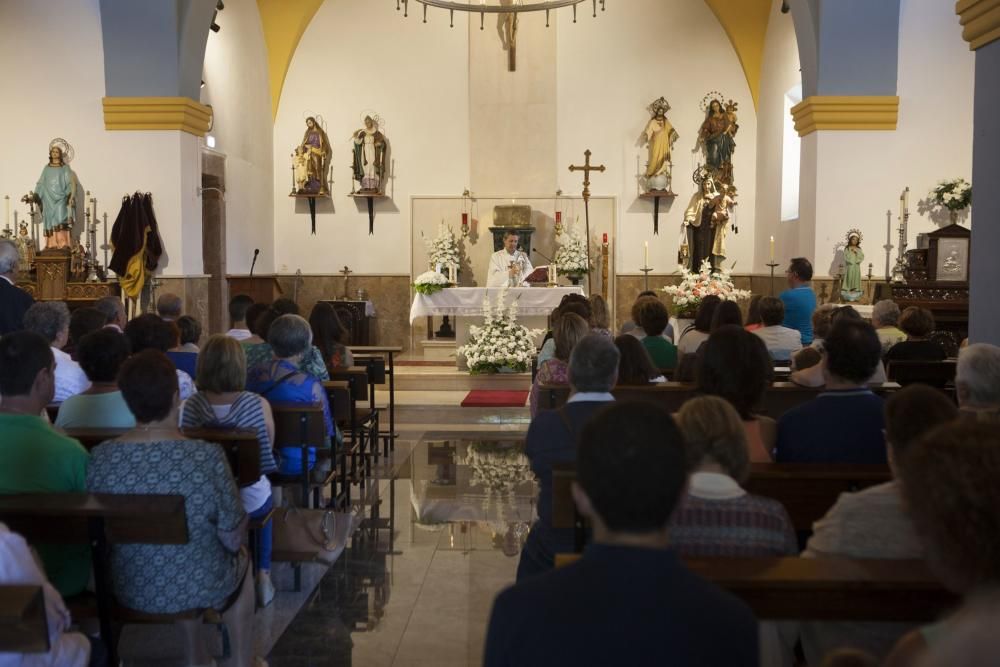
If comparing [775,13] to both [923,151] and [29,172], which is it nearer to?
[923,151]

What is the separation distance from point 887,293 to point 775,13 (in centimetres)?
569

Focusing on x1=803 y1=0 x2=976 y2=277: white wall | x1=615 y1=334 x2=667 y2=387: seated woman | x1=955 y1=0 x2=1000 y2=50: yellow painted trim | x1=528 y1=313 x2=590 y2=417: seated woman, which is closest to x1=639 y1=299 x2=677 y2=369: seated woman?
x1=528 y1=313 x2=590 y2=417: seated woman

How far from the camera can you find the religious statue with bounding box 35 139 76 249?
11.3 meters

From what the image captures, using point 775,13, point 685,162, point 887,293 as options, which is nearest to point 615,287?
point 685,162

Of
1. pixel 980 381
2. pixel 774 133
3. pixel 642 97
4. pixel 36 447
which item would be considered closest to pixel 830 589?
pixel 980 381

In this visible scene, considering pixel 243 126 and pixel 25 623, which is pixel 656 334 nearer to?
pixel 25 623

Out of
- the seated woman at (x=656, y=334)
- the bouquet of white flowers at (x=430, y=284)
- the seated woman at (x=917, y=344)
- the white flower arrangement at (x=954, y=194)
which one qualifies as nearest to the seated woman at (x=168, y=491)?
the seated woman at (x=656, y=334)

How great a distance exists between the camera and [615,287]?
16078 mm

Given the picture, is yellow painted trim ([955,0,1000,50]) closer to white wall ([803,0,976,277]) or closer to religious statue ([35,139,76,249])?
white wall ([803,0,976,277])

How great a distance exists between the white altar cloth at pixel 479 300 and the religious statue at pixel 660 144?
3.63 meters

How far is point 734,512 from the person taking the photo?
266cm

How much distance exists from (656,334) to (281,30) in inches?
424

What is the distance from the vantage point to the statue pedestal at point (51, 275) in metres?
10.9

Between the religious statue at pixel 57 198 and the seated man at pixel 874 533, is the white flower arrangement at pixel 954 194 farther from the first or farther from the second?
the seated man at pixel 874 533
